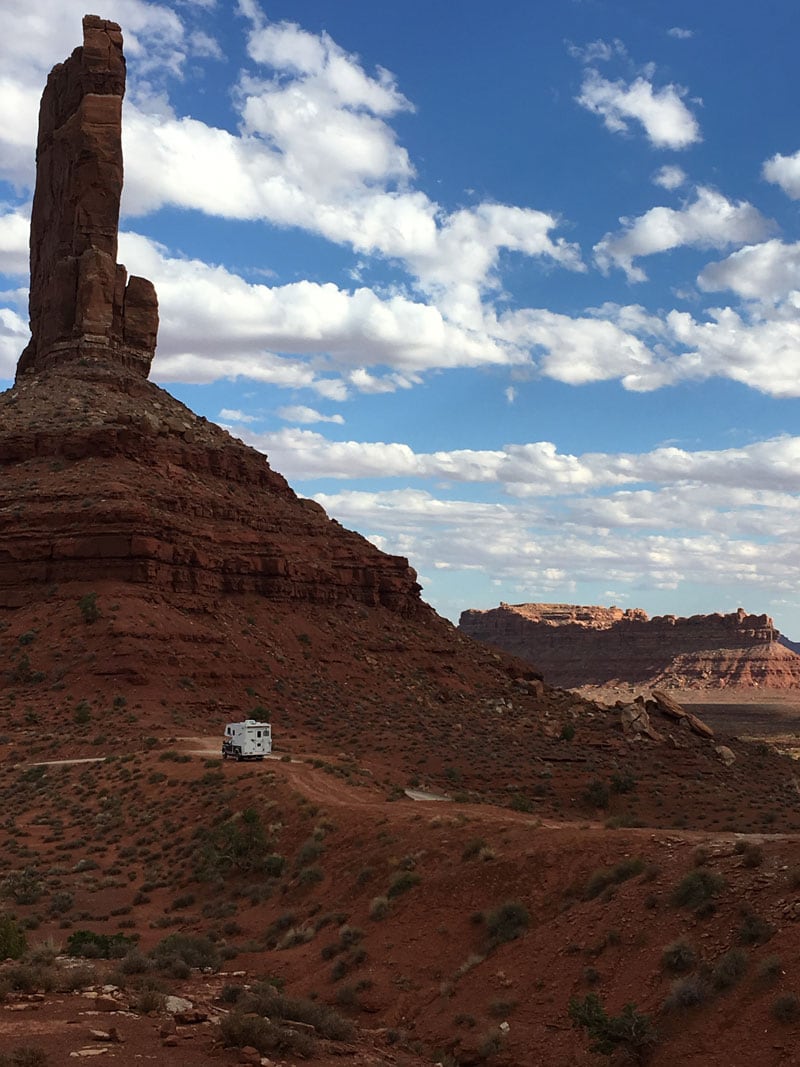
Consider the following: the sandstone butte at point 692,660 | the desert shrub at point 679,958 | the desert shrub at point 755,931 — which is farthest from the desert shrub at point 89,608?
the sandstone butte at point 692,660

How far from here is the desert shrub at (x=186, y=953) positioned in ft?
53.4

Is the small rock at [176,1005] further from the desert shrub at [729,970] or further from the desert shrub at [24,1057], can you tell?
the desert shrub at [729,970]

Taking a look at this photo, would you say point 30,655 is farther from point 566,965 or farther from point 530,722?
point 566,965

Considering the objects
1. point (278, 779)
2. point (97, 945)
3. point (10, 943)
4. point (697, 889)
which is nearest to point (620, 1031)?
point (697, 889)

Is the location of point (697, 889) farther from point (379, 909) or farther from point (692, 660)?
point (692, 660)

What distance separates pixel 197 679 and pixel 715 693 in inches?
5788

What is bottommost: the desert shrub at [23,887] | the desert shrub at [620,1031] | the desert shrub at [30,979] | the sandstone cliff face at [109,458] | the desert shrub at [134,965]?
the desert shrub at [23,887]

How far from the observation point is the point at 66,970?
14.5 metres

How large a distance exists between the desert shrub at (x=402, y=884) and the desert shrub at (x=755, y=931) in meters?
7.19

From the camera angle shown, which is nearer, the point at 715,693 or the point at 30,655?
the point at 30,655

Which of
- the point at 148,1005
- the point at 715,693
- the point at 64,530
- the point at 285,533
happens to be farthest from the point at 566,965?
the point at 715,693

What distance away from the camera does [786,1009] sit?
10.7m

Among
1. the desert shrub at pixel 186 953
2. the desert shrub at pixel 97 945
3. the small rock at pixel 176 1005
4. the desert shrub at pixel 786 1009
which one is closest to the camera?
the desert shrub at pixel 786 1009

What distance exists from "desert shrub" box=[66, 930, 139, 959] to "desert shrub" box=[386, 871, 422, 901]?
486 cm
